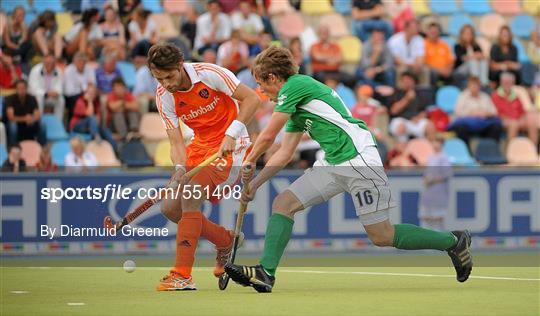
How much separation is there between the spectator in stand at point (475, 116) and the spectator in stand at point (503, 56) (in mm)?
1155

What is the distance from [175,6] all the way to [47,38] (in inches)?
101

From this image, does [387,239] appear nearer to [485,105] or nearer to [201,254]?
[201,254]

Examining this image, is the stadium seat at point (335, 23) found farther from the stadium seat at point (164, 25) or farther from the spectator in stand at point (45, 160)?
the spectator in stand at point (45, 160)

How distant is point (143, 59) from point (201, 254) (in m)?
4.29

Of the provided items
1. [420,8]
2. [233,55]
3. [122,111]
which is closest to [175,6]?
[233,55]

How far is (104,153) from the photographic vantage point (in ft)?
55.5

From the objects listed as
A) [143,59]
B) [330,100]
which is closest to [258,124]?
[143,59]

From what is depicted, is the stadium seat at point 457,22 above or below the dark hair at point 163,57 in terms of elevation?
above

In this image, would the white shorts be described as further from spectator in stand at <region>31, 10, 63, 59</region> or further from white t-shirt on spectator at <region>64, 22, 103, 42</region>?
white t-shirt on spectator at <region>64, 22, 103, 42</region>

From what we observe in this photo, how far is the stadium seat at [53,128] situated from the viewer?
17.2m

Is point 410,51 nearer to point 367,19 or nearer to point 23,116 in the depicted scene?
point 367,19

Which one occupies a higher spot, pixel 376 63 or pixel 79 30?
pixel 79 30

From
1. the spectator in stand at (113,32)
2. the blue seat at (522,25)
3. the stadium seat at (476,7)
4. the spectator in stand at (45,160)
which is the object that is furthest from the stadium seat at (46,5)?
the blue seat at (522,25)

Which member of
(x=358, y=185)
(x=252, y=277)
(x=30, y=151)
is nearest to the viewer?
(x=252, y=277)
